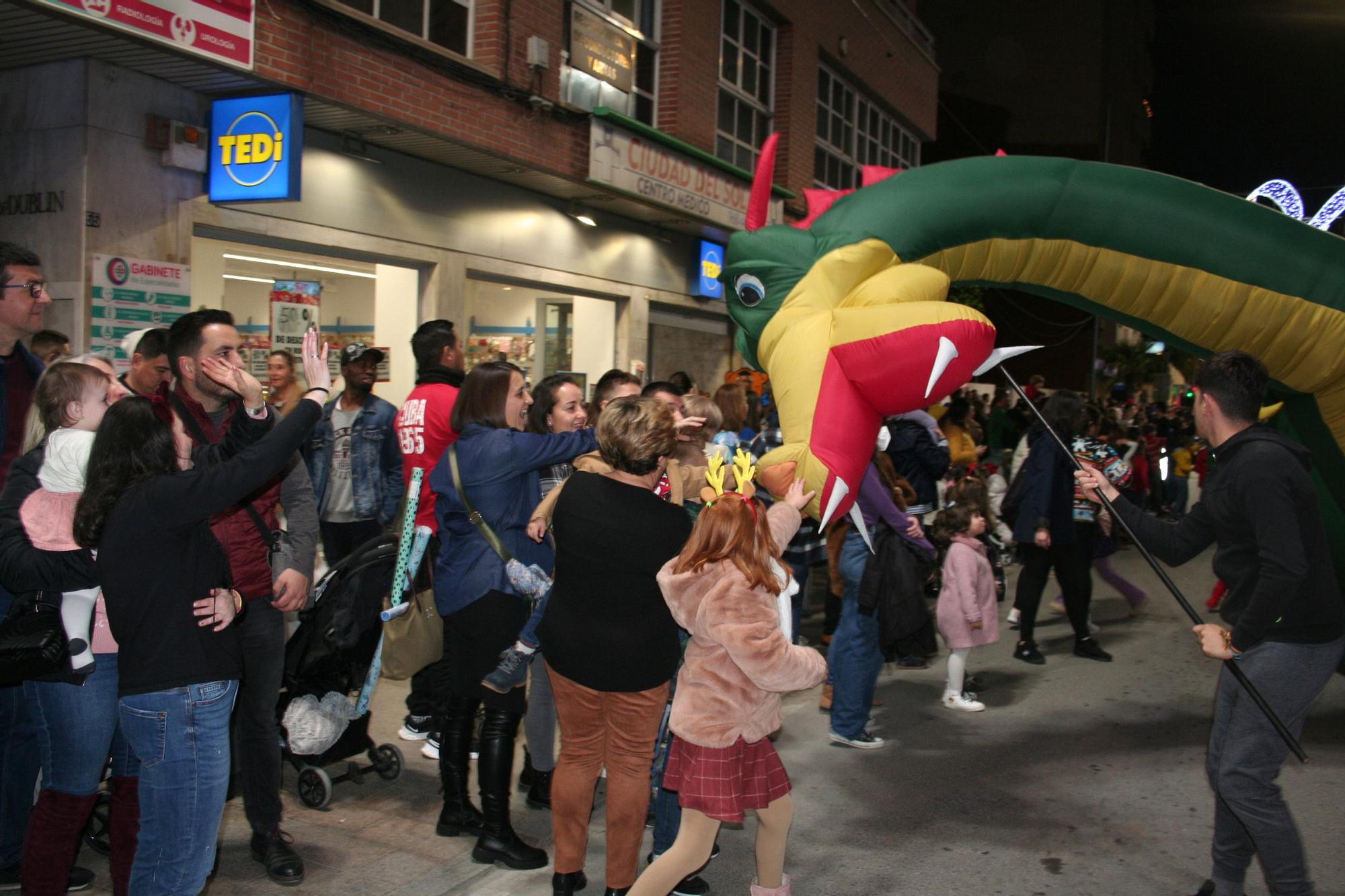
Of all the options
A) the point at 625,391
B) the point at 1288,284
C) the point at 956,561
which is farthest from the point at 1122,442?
the point at 625,391

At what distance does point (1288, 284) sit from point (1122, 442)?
718 centimetres

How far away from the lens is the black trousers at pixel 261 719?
3904 mm

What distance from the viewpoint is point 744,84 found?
15844mm

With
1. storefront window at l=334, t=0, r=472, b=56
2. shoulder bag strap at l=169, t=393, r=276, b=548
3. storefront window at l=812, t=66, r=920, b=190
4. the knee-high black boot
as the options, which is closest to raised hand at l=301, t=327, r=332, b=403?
shoulder bag strap at l=169, t=393, r=276, b=548

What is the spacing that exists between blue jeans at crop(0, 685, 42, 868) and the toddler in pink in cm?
76

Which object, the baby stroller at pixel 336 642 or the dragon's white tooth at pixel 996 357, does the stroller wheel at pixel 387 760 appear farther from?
the dragon's white tooth at pixel 996 357

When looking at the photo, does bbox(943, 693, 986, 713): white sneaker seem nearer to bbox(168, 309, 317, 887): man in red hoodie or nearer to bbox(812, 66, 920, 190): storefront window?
bbox(168, 309, 317, 887): man in red hoodie

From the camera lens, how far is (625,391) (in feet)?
18.0

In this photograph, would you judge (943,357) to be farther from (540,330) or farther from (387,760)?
(540,330)

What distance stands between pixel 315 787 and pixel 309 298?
476 cm

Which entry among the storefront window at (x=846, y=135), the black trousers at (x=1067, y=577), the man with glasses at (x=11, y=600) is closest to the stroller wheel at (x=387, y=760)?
the man with glasses at (x=11, y=600)

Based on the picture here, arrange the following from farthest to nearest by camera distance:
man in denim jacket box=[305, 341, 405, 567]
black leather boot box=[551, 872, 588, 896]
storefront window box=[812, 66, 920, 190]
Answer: storefront window box=[812, 66, 920, 190] → man in denim jacket box=[305, 341, 405, 567] → black leather boot box=[551, 872, 588, 896]

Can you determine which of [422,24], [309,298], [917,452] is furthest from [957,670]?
[422,24]

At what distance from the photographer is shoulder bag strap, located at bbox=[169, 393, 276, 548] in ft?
12.3
